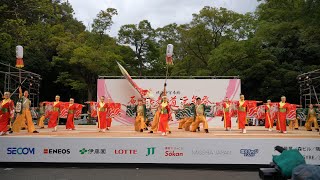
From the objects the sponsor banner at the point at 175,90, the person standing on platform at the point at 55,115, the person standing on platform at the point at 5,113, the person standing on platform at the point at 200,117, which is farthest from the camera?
the sponsor banner at the point at 175,90

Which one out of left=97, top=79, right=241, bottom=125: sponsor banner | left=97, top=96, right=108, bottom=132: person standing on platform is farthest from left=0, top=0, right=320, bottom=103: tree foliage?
left=97, top=96, right=108, bottom=132: person standing on platform

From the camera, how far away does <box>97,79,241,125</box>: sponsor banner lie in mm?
15453

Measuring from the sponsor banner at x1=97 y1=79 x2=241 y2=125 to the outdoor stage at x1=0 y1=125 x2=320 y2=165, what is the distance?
7.30m

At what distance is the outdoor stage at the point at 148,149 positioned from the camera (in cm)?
786

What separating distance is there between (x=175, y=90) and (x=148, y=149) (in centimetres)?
799

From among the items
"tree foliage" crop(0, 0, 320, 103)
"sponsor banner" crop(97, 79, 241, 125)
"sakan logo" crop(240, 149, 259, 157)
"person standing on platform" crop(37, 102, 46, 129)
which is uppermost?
"tree foliage" crop(0, 0, 320, 103)

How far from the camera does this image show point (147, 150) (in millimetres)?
7953

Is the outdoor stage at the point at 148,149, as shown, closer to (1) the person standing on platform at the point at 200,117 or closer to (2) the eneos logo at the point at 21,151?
(2) the eneos logo at the point at 21,151

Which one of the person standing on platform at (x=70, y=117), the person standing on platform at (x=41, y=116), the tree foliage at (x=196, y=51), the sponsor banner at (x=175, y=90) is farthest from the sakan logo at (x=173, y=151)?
the tree foliage at (x=196, y=51)

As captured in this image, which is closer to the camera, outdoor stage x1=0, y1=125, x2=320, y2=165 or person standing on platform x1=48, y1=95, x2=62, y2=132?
outdoor stage x1=0, y1=125, x2=320, y2=165

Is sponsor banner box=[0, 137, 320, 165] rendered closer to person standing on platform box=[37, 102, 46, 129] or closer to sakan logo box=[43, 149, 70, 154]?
sakan logo box=[43, 149, 70, 154]

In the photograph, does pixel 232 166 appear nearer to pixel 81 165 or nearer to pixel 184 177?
pixel 184 177

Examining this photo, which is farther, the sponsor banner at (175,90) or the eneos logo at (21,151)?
the sponsor banner at (175,90)

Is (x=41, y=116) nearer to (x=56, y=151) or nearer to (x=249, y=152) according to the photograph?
(x=56, y=151)
